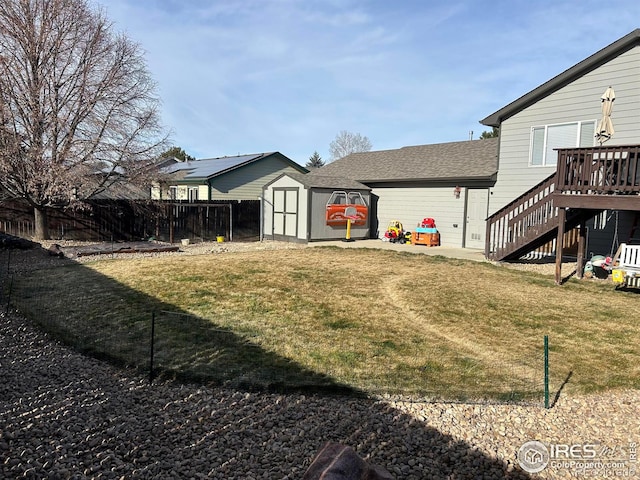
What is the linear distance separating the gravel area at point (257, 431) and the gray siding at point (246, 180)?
63.5 ft

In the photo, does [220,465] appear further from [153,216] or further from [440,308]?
[153,216]

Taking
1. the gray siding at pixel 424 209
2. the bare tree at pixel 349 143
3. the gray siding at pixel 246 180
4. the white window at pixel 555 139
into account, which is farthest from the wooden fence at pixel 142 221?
the bare tree at pixel 349 143

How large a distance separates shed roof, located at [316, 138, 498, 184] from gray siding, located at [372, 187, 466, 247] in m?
0.61

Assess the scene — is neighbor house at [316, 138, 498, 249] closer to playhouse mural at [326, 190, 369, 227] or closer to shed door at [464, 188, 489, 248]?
shed door at [464, 188, 489, 248]

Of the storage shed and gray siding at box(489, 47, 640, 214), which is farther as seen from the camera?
the storage shed

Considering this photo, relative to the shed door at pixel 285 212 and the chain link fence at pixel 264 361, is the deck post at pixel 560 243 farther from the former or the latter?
the shed door at pixel 285 212

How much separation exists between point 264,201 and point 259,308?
1220 centimetres

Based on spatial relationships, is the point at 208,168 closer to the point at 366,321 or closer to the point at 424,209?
the point at 424,209

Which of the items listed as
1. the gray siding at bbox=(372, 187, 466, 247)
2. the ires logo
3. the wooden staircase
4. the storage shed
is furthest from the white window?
the ires logo

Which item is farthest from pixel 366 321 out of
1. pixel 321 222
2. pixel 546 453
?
pixel 321 222

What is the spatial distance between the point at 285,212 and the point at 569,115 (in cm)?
1087

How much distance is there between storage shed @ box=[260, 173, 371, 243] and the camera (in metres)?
17.2

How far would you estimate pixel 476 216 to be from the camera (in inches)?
623

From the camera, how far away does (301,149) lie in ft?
202
